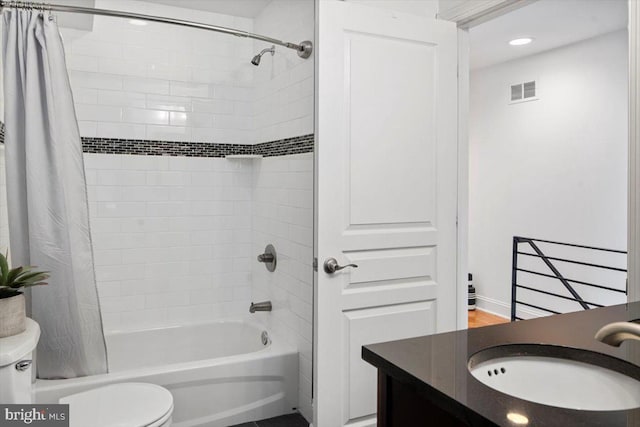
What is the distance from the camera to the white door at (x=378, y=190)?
2.29 meters

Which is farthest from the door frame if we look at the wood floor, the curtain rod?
the wood floor

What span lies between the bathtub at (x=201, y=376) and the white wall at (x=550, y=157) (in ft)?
9.76

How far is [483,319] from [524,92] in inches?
91.1

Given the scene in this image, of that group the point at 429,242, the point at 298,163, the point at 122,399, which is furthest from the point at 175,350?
the point at 429,242

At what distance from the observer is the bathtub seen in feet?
8.00

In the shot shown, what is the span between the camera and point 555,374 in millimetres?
1073

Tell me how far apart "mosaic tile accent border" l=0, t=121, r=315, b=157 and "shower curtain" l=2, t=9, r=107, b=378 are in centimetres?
84

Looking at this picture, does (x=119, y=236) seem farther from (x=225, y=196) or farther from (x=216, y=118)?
(x=216, y=118)

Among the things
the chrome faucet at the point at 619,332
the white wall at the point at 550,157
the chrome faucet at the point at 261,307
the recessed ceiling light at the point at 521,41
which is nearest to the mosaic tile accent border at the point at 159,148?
→ the chrome faucet at the point at 261,307

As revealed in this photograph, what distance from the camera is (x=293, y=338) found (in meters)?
2.89

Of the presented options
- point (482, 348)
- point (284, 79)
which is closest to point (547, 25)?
point (284, 79)

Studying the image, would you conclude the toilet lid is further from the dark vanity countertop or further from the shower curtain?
the dark vanity countertop

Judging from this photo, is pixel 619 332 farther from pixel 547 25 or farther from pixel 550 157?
pixel 550 157

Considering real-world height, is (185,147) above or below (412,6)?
below
